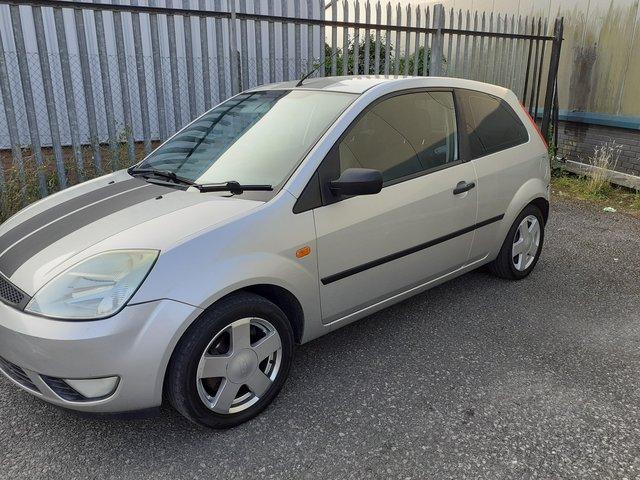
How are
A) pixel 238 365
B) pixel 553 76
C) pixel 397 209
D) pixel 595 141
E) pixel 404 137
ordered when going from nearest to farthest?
1. pixel 238 365
2. pixel 397 209
3. pixel 404 137
4. pixel 595 141
5. pixel 553 76

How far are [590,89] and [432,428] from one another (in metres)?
7.62

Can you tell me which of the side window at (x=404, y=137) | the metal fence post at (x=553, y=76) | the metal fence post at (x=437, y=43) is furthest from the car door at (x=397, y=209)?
the metal fence post at (x=553, y=76)

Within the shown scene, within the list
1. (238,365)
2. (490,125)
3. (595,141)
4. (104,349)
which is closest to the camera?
(104,349)

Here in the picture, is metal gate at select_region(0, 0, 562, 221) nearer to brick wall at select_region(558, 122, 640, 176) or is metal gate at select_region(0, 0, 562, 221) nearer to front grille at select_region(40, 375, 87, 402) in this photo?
brick wall at select_region(558, 122, 640, 176)

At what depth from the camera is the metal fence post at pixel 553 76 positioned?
8539 millimetres

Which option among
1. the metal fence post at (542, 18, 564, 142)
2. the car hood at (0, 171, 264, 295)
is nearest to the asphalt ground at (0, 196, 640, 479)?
the car hood at (0, 171, 264, 295)

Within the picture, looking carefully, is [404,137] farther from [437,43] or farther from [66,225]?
[437,43]

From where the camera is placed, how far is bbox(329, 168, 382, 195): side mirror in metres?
2.75

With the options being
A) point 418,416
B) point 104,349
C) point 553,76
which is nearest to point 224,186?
point 104,349

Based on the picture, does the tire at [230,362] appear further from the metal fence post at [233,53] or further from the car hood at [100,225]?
the metal fence post at [233,53]

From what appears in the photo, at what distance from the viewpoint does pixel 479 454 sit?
2439 mm

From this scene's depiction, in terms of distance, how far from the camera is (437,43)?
7719 mm

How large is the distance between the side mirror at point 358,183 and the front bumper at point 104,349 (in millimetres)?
976

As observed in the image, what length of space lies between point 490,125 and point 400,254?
1378 millimetres
